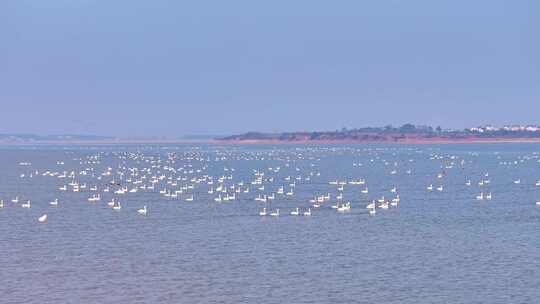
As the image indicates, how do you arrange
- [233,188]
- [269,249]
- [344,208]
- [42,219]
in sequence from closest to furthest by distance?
1. [269,249]
2. [42,219]
3. [344,208]
4. [233,188]

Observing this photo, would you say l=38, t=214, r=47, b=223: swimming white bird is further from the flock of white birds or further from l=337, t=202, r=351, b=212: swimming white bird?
l=337, t=202, r=351, b=212: swimming white bird

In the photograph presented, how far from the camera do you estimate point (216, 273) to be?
53.7 metres

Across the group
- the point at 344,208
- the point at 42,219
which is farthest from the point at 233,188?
the point at 42,219

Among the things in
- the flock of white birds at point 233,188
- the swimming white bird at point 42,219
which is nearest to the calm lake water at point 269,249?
the swimming white bird at point 42,219

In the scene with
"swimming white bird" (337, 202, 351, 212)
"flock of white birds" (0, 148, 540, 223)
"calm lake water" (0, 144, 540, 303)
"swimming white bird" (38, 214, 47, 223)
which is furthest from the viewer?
"flock of white birds" (0, 148, 540, 223)

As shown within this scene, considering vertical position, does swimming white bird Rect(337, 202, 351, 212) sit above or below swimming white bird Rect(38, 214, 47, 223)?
above

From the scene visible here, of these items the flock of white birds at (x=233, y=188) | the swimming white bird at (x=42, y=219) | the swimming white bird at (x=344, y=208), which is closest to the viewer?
the swimming white bird at (x=42, y=219)

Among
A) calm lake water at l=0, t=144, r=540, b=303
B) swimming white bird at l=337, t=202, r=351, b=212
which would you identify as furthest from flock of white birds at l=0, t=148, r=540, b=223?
calm lake water at l=0, t=144, r=540, b=303

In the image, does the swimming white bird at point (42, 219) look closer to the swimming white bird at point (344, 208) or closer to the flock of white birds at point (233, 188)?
the flock of white birds at point (233, 188)

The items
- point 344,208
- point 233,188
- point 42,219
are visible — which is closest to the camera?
point 42,219

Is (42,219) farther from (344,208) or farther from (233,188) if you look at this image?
(233,188)

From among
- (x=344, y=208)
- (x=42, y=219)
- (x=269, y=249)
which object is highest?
(x=344, y=208)

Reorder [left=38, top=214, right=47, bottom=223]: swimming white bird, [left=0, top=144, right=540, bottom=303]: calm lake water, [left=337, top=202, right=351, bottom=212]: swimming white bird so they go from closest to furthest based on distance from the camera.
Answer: [left=0, top=144, right=540, bottom=303]: calm lake water → [left=38, top=214, right=47, bottom=223]: swimming white bird → [left=337, top=202, right=351, bottom=212]: swimming white bird

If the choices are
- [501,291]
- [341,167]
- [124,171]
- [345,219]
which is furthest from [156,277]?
[341,167]
